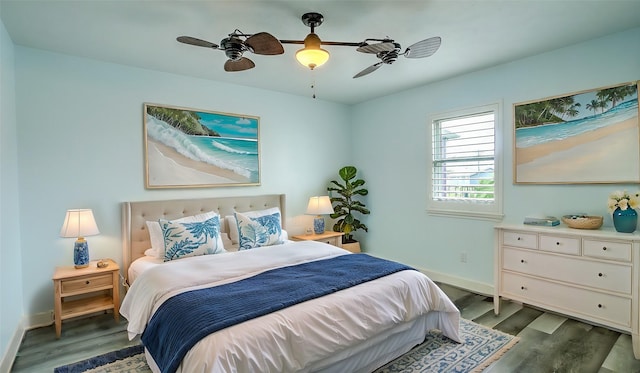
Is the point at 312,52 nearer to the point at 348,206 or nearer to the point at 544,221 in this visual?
the point at 544,221

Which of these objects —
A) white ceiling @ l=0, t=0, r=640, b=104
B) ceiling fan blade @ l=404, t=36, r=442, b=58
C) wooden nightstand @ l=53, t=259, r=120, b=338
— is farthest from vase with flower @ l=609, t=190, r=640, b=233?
wooden nightstand @ l=53, t=259, r=120, b=338

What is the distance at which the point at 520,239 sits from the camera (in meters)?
3.21

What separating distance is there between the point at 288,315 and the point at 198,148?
2.71 meters

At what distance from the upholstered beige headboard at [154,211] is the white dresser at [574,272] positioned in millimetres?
3055

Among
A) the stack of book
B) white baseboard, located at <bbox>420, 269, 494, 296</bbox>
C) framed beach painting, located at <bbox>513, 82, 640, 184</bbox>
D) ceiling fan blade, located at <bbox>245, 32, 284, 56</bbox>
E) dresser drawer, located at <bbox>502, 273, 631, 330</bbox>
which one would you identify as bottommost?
white baseboard, located at <bbox>420, 269, 494, 296</bbox>

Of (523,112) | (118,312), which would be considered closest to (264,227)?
(118,312)

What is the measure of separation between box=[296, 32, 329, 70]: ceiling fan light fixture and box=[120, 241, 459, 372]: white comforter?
1.71 m

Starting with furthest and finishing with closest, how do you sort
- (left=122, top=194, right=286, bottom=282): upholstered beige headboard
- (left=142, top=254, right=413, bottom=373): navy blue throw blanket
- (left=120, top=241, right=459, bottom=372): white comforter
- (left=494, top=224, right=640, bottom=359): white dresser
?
(left=122, top=194, right=286, bottom=282): upholstered beige headboard → (left=494, top=224, right=640, bottom=359): white dresser → (left=142, top=254, right=413, bottom=373): navy blue throw blanket → (left=120, top=241, right=459, bottom=372): white comforter

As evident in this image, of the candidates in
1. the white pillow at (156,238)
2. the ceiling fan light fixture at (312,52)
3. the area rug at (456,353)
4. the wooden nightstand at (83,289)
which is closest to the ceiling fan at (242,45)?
the ceiling fan light fixture at (312,52)

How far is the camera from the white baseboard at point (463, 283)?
384cm

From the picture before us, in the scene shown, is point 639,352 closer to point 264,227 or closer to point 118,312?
point 264,227

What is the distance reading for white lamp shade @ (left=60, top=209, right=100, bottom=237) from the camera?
9.65 feet

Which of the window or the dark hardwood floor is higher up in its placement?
the window

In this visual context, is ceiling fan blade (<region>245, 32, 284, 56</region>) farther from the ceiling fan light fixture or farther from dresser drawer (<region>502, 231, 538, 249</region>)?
dresser drawer (<region>502, 231, 538, 249</region>)
